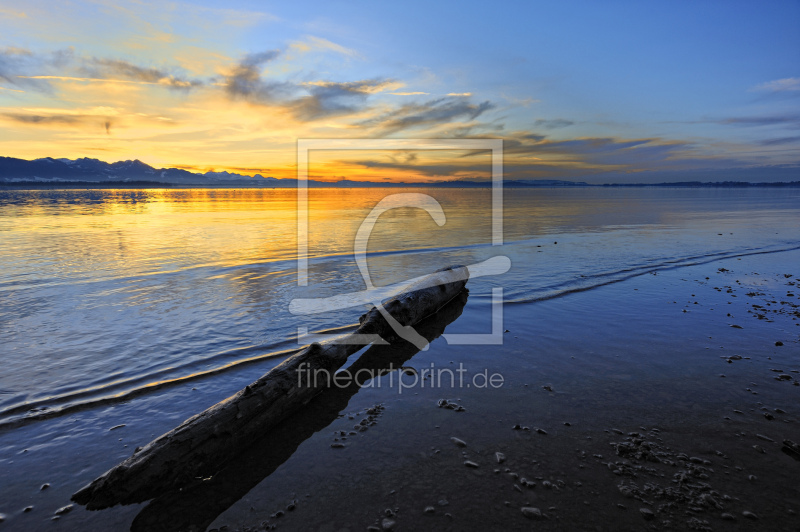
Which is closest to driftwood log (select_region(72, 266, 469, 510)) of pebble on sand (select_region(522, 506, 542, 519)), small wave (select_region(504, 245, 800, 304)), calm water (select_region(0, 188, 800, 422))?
calm water (select_region(0, 188, 800, 422))

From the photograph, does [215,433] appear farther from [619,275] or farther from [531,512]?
[619,275]

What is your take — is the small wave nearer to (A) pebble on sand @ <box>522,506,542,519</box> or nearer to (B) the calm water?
(B) the calm water

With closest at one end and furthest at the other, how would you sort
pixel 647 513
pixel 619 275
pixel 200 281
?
pixel 647 513 → pixel 200 281 → pixel 619 275

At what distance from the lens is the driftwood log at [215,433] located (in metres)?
4.25

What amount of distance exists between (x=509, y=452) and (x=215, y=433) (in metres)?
3.68

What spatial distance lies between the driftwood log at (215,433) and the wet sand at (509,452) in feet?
0.58

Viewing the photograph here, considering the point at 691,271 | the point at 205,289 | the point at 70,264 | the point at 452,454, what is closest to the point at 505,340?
the point at 452,454

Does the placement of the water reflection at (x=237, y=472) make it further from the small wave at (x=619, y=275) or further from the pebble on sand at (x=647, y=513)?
the small wave at (x=619, y=275)

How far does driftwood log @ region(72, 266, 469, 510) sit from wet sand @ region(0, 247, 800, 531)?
0.58 ft

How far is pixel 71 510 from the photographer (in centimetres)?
423

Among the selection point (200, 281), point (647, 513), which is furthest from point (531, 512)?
point (200, 281)

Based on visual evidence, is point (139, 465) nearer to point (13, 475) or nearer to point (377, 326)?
point (13, 475)

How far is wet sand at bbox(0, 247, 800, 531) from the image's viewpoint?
13.4 feet

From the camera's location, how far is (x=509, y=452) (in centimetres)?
506
